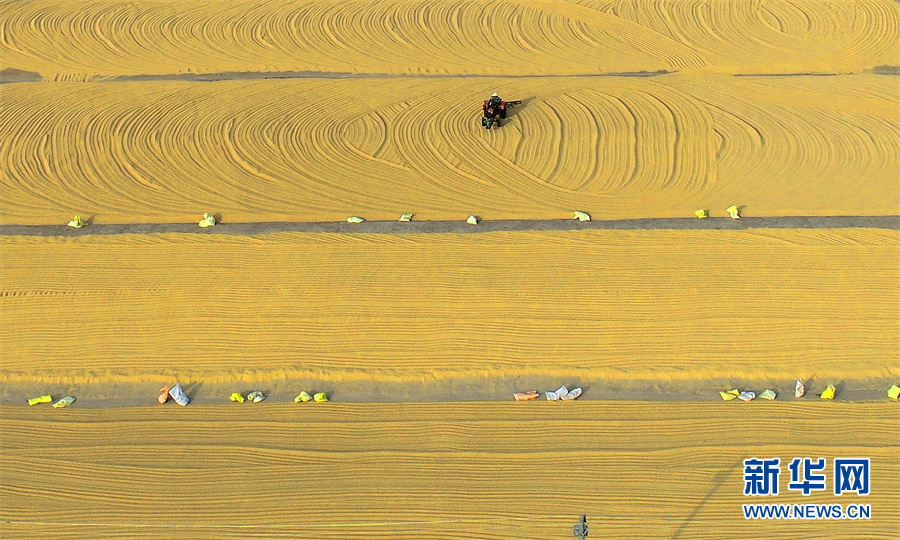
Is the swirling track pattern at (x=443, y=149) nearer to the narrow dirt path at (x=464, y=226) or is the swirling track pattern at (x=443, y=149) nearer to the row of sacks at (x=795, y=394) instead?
the narrow dirt path at (x=464, y=226)

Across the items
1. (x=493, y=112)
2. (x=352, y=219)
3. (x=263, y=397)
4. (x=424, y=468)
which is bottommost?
(x=424, y=468)

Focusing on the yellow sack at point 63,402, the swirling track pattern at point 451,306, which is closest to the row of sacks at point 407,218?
the swirling track pattern at point 451,306

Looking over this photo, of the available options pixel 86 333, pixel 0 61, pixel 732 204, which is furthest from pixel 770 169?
pixel 0 61

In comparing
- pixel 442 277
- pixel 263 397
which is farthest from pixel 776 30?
pixel 263 397

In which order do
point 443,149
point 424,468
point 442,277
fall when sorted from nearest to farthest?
point 424,468, point 442,277, point 443,149

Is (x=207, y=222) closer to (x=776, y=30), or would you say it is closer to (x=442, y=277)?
(x=442, y=277)

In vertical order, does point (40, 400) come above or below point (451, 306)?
below

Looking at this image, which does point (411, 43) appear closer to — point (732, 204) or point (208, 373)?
point (732, 204)
